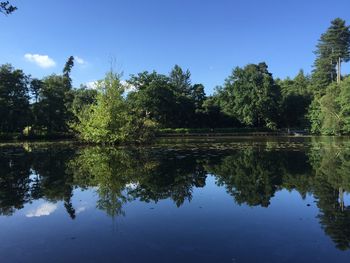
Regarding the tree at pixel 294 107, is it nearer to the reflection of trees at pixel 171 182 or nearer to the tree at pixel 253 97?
the tree at pixel 253 97

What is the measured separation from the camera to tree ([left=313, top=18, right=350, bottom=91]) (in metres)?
67.3

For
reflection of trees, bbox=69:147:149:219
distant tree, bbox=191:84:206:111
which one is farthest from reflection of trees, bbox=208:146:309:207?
distant tree, bbox=191:84:206:111

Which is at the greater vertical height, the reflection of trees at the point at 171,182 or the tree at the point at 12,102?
the tree at the point at 12,102

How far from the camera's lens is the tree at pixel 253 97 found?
208ft

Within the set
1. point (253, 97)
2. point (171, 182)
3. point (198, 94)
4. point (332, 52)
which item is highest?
point (332, 52)

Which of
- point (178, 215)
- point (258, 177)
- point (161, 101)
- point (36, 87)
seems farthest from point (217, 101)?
point (178, 215)

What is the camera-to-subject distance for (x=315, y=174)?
1312cm

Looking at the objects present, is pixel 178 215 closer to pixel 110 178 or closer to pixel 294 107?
pixel 110 178

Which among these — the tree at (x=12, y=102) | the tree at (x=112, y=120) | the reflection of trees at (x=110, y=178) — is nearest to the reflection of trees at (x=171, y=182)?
the reflection of trees at (x=110, y=178)

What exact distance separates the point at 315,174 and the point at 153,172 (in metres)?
5.99

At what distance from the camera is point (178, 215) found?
814 centimetres

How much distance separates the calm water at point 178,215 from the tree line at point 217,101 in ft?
74.4

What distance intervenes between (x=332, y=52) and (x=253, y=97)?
1913 centimetres

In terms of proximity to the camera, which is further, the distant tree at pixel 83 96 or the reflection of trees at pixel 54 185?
the distant tree at pixel 83 96
